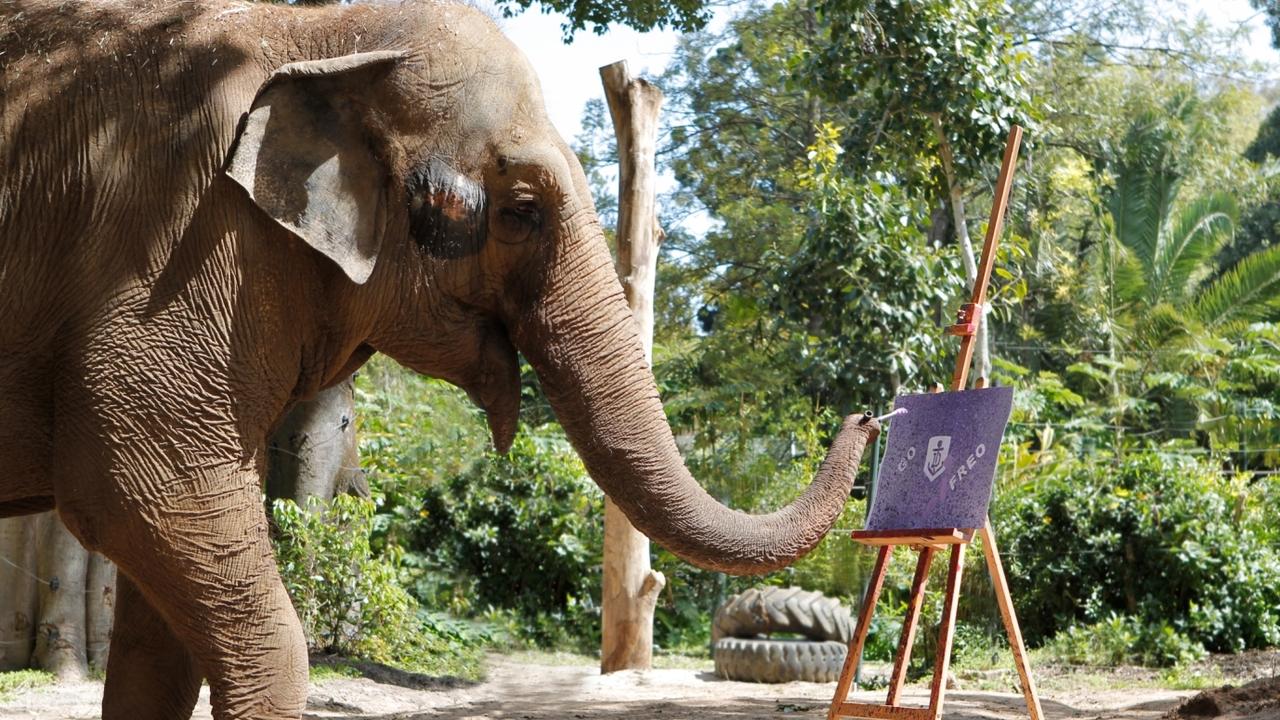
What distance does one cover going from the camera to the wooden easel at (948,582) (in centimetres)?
564

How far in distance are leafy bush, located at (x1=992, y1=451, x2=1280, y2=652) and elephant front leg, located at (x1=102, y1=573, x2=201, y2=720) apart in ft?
31.0

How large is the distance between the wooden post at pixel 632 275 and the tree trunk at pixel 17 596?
3938 mm

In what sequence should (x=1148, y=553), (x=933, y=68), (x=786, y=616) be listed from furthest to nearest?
(x=1148, y=553)
(x=786, y=616)
(x=933, y=68)

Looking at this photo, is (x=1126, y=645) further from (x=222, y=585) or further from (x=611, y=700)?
(x=222, y=585)

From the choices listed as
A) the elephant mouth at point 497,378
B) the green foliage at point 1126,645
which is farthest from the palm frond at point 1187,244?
the elephant mouth at point 497,378

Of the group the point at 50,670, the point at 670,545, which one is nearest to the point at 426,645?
the point at 50,670

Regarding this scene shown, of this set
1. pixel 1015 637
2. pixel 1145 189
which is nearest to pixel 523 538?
pixel 1015 637

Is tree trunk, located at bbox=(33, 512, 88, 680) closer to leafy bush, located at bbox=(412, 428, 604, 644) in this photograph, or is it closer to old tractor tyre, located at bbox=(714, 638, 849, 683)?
old tractor tyre, located at bbox=(714, 638, 849, 683)

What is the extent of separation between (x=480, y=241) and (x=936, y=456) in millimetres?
2851

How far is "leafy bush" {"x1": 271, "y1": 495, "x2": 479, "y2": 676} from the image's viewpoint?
9102 mm

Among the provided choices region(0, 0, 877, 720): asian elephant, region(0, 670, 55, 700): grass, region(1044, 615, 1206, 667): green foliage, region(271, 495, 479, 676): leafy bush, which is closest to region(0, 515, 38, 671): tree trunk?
region(0, 670, 55, 700): grass

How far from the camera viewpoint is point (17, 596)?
859 centimetres

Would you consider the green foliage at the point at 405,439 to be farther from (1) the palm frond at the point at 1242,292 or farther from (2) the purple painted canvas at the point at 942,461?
A: (1) the palm frond at the point at 1242,292

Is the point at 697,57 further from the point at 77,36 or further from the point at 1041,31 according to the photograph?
the point at 77,36
